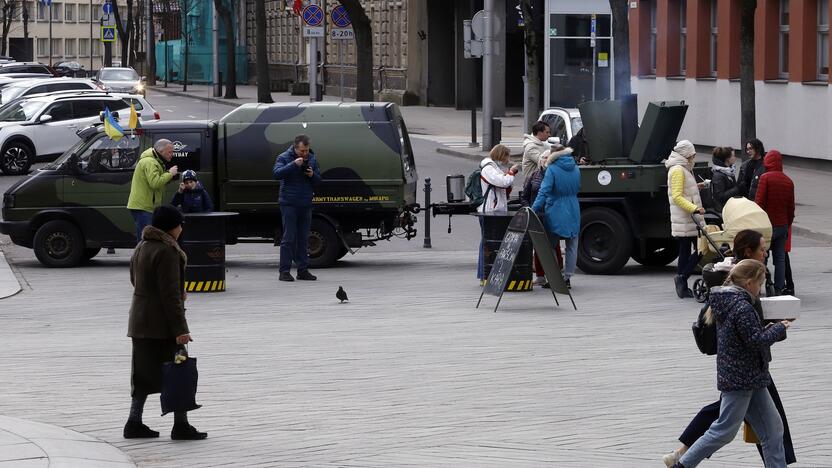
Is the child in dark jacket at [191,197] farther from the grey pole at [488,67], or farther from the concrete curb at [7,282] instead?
the grey pole at [488,67]

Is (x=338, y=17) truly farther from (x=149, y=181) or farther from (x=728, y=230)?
(x=728, y=230)

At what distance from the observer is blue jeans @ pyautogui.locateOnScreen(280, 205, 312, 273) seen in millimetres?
17875

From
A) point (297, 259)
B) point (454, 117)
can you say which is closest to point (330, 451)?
point (297, 259)

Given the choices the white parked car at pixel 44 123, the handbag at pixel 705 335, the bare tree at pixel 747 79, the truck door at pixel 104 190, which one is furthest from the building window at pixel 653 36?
the handbag at pixel 705 335

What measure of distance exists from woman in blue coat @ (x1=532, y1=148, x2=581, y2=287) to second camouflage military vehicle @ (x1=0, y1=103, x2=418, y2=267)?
9.89ft

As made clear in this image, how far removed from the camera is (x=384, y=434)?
9.48 m

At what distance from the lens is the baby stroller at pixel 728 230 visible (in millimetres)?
14625

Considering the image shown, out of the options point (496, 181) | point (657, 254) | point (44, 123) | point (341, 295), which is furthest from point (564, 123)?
point (44, 123)

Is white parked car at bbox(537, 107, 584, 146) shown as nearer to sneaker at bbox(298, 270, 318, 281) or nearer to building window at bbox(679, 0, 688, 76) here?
sneaker at bbox(298, 270, 318, 281)

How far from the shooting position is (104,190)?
19.3 m

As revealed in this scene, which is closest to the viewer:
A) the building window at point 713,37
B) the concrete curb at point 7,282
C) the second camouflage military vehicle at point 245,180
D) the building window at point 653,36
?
the concrete curb at point 7,282

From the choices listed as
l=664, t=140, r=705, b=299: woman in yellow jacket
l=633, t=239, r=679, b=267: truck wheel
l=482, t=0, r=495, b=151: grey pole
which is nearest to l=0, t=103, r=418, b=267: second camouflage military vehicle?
l=633, t=239, r=679, b=267: truck wheel

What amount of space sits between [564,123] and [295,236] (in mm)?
6374

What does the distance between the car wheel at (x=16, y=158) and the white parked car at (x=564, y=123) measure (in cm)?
1389
